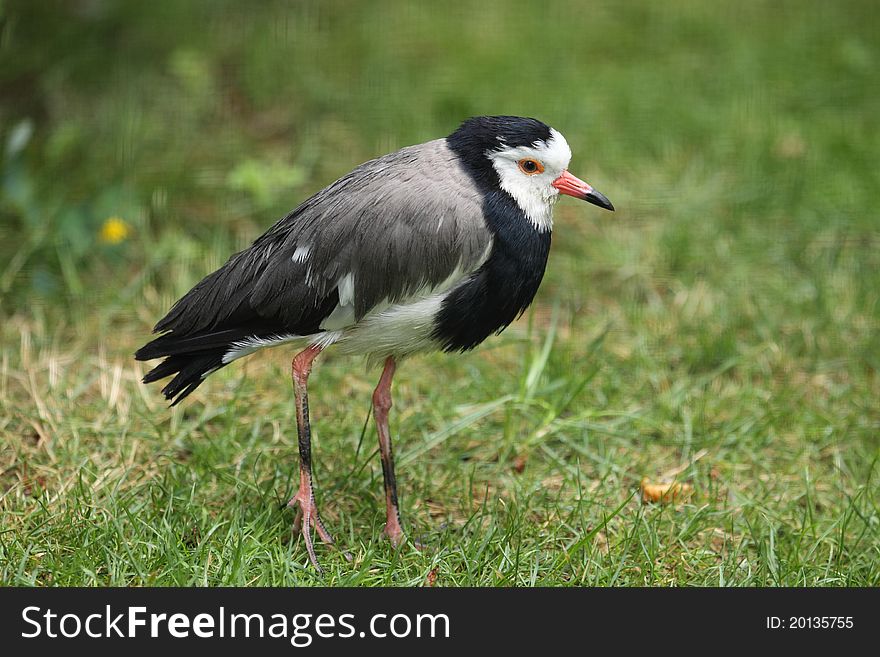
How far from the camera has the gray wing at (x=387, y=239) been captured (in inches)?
134

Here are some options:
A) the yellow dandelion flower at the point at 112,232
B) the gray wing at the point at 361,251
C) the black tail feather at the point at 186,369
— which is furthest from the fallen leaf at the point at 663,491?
the yellow dandelion flower at the point at 112,232

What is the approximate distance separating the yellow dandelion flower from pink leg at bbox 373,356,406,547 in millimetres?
2074

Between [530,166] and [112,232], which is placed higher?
[112,232]

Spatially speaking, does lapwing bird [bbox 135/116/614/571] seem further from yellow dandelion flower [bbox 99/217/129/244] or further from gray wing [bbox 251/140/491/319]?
yellow dandelion flower [bbox 99/217/129/244]

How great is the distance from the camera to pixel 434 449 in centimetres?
433

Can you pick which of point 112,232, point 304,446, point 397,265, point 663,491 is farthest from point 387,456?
point 112,232

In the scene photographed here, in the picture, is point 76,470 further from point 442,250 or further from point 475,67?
point 475,67

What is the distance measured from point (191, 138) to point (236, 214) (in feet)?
2.29

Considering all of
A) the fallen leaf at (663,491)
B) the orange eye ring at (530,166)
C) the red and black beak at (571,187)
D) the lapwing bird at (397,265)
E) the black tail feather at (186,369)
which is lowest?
the fallen leaf at (663,491)

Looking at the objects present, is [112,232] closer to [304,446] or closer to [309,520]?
[304,446]

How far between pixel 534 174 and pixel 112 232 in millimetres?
2571

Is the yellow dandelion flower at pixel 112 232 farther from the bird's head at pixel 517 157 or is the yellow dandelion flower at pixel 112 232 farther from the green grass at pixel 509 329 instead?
the bird's head at pixel 517 157

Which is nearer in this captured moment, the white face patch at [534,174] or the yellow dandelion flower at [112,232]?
the white face patch at [534,174]

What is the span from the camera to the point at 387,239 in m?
3.42
